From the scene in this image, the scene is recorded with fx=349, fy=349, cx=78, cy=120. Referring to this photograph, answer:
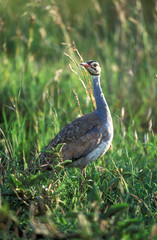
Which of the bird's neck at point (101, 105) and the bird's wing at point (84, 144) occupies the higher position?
the bird's neck at point (101, 105)

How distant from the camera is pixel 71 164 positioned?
3.69 m

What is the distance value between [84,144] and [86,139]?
0.06 meters

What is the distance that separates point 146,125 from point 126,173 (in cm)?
195

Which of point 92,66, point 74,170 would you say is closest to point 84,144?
point 74,170

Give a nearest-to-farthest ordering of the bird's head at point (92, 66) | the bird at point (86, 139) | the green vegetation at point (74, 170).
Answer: the green vegetation at point (74, 170), the bird at point (86, 139), the bird's head at point (92, 66)

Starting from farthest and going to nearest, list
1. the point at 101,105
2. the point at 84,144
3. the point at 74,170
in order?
1. the point at 74,170
2. the point at 101,105
3. the point at 84,144

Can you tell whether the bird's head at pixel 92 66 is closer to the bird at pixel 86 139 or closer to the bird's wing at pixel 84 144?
the bird at pixel 86 139

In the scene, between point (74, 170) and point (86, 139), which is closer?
point (86, 139)

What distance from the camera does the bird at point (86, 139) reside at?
143 inches

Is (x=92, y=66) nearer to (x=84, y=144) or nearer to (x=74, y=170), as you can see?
(x=84, y=144)

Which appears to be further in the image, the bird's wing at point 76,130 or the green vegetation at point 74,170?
the bird's wing at point 76,130

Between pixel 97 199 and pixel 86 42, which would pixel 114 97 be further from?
pixel 97 199

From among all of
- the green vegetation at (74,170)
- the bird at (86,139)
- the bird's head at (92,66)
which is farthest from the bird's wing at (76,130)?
the bird's head at (92,66)

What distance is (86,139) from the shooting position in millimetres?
3666
